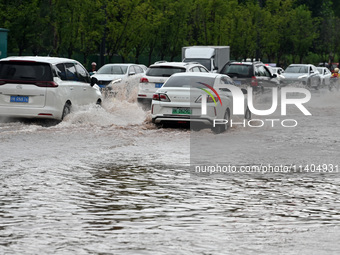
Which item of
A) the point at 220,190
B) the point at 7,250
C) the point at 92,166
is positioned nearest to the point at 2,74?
the point at 92,166

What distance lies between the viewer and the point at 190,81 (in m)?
18.8

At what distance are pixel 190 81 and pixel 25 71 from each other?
3.95 m

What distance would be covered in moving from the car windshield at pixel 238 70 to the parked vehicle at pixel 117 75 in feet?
11.8

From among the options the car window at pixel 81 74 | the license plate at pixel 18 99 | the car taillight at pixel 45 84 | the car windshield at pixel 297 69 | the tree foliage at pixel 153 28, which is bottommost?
the license plate at pixel 18 99

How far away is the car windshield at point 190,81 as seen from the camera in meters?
18.6

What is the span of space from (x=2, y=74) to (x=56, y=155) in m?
5.18

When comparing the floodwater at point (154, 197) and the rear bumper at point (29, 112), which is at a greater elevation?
the rear bumper at point (29, 112)

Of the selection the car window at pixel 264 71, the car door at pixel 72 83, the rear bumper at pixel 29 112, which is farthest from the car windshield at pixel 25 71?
the car window at pixel 264 71

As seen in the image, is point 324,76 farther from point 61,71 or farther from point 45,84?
point 45,84

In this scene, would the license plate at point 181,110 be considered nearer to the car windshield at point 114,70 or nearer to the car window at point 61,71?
the car window at point 61,71

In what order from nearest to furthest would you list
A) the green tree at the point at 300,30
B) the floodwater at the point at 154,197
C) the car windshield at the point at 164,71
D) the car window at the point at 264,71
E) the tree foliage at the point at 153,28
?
the floodwater at the point at 154,197 < the car windshield at the point at 164,71 < the car window at the point at 264,71 < the tree foliage at the point at 153,28 < the green tree at the point at 300,30

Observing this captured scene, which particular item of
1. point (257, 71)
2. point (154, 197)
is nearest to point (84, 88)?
point (154, 197)

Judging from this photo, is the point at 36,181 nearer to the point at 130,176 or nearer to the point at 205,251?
the point at 130,176

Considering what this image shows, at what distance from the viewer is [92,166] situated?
1216cm
